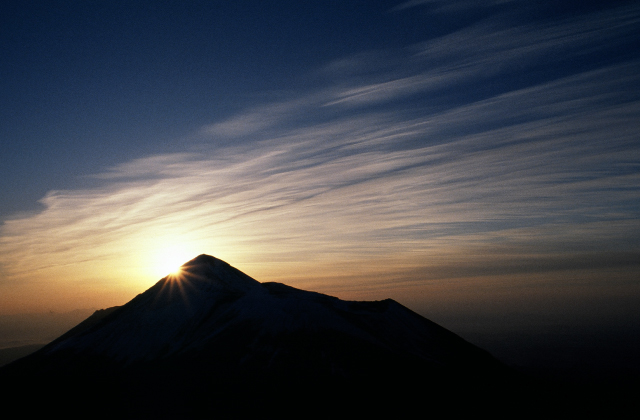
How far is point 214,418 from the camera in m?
89.1

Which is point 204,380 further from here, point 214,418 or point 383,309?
point 383,309

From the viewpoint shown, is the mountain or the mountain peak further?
the mountain peak

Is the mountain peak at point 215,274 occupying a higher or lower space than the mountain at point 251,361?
higher

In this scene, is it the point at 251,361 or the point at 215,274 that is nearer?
the point at 251,361

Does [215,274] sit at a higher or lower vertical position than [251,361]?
higher

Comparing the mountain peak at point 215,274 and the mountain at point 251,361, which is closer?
the mountain at point 251,361

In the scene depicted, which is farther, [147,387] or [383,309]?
[383,309]

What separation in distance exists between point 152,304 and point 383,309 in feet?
265

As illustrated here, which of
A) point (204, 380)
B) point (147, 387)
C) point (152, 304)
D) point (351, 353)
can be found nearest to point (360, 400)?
point (351, 353)

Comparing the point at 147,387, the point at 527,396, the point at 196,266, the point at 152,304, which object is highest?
the point at 196,266

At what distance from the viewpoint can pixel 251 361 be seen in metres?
112

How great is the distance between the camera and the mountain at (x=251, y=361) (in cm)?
9738

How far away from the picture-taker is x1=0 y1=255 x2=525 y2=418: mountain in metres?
97.4

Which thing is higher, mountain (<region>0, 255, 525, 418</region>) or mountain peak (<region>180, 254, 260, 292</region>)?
mountain peak (<region>180, 254, 260, 292</region>)
